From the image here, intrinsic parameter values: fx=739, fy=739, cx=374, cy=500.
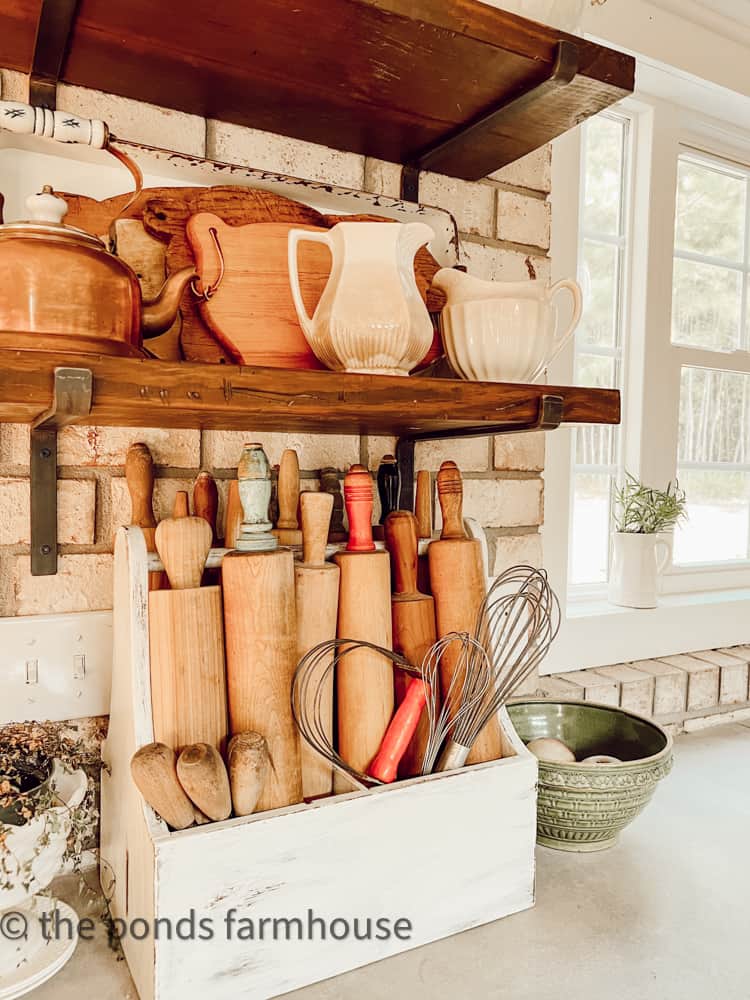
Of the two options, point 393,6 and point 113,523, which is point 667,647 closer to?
point 113,523

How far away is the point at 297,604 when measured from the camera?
707 millimetres

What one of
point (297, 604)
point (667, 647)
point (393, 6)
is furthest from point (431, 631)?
point (667, 647)

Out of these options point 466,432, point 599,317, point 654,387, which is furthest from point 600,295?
point 466,432

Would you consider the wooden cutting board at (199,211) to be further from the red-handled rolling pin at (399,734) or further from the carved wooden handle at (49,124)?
the red-handled rolling pin at (399,734)

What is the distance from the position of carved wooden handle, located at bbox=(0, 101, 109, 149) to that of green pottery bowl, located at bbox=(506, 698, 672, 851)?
77 cm

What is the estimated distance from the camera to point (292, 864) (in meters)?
0.61

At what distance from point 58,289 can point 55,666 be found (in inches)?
16.4

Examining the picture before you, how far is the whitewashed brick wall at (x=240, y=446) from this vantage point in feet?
2.59

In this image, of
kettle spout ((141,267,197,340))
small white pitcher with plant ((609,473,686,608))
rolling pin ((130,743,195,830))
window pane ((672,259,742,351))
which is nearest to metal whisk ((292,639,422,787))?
rolling pin ((130,743,195,830))

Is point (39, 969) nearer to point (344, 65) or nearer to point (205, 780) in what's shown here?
point (205, 780)

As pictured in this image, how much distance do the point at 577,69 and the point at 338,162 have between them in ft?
1.05

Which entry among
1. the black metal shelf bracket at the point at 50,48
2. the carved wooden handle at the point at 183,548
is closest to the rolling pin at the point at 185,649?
the carved wooden handle at the point at 183,548

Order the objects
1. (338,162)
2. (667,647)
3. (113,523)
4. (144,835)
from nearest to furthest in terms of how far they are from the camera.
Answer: (144,835) → (113,523) → (338,162) → (667,647)

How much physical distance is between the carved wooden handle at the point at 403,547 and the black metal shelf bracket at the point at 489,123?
47 centimetres
